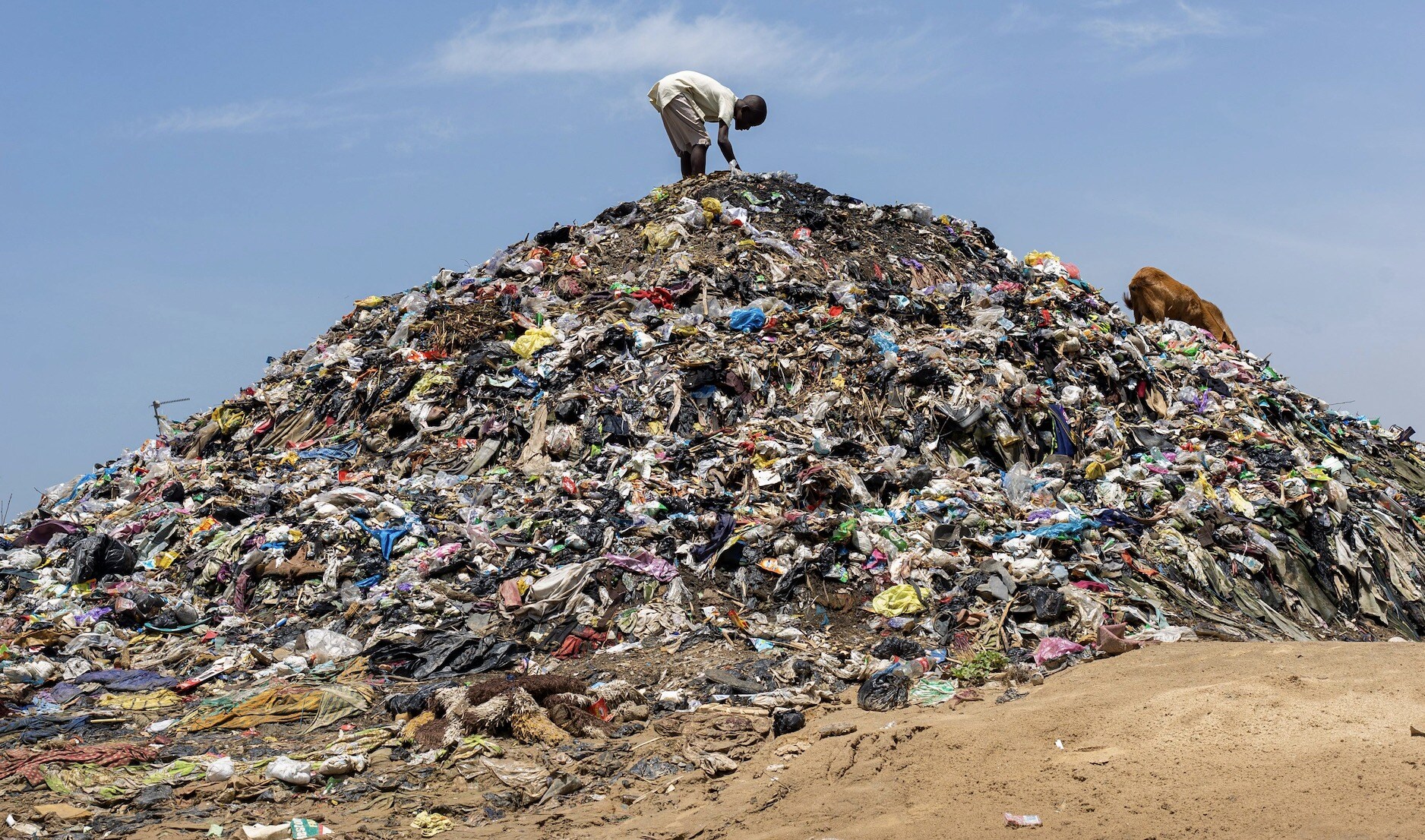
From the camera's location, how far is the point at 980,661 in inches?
230

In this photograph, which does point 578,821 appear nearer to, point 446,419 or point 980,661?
point 980,661

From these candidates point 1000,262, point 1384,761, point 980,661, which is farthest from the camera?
point 1000,262

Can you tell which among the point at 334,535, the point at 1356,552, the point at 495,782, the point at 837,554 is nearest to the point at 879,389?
the point at 837,554

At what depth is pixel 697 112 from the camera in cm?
1162

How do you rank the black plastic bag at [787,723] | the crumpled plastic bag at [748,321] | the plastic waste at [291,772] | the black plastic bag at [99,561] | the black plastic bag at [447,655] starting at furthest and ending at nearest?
the crumpled plastic bag at [748,321] < the black plastic bag at [99,561] < the black plastic bag at [447,655] < the black plastic bag at [787,723] < the plastic waste at [291,772]

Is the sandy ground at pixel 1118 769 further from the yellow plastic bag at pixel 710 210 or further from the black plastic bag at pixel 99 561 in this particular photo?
the yellow plastic bag at pixel 710 210

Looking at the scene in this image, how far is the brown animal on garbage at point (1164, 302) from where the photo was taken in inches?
545

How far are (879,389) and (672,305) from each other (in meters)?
2.39

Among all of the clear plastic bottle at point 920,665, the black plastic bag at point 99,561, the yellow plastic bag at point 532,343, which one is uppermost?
the yellow plastic bag at point 532,343

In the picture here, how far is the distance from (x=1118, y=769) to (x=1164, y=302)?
1100 cm

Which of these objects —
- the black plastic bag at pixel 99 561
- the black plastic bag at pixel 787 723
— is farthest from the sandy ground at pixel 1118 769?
the black plastic bag at pixel 99 561

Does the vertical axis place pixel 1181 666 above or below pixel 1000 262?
below

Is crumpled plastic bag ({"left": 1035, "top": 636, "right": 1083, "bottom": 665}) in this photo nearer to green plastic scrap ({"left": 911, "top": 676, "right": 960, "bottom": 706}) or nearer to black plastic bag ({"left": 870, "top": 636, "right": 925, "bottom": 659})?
green plastic scrap ({"left": 911, "top": 676, "right": 960, "bottom": 706})

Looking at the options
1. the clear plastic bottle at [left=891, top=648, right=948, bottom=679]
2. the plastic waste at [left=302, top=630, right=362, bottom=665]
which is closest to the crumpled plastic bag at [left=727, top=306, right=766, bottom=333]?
the clear plastic bottle at [left=891, top=648, right=948, bottom=679]
